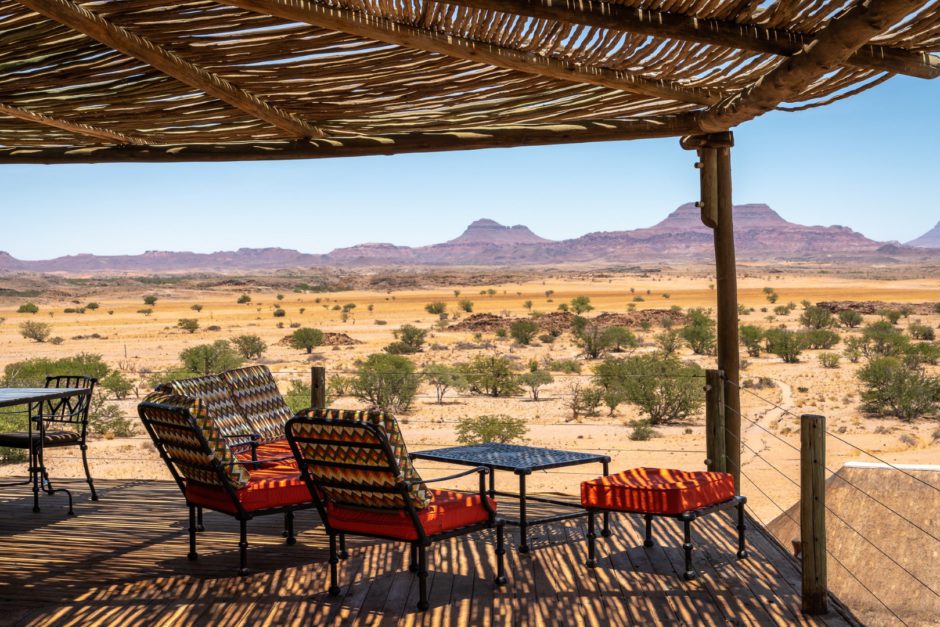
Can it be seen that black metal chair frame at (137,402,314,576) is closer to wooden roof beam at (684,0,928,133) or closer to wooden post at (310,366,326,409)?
wooden post at (310,366,326,409)

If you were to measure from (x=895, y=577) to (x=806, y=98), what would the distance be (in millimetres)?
3290

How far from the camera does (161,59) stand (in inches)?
163

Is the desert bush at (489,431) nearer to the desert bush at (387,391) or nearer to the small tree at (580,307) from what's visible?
the desert bush at (387,391)

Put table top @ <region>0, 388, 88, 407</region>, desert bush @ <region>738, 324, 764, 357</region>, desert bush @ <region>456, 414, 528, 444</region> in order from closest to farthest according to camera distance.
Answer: table top @ <region>0, 388, 88, 407</region> < desert bush @ <region>456, 414, 528, 444</region> < desert bush @ <region>738, 324, 764, 357</region>

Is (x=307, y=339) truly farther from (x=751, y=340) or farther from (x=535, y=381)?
(x=751, y=340)

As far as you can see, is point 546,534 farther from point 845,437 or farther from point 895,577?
point 845,437

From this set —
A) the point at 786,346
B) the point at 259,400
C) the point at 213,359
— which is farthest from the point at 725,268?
the point at 786,346

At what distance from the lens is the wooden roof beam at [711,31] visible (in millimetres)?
3529

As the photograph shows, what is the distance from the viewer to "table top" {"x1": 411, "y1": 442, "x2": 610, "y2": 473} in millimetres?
4531

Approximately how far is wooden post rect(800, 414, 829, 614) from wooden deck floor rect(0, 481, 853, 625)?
4.2 inches

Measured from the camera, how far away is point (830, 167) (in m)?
123

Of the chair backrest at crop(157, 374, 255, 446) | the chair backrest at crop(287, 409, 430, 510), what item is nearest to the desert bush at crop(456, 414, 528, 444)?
the chair backrest at crop(157, 374, 255, 446)

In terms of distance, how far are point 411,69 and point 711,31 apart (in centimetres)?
149

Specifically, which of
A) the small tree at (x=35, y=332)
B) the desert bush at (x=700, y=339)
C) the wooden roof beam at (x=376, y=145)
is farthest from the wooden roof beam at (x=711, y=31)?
the small tree at (x=35, y=332)
